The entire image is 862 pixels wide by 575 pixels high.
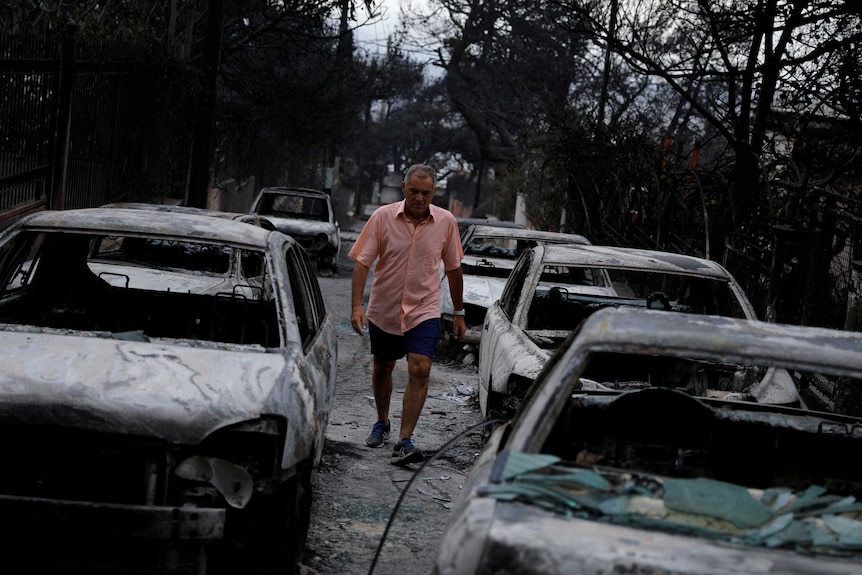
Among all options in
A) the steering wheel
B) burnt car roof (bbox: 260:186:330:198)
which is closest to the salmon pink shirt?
the steering wheel

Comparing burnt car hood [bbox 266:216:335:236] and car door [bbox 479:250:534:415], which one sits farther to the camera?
burnt car hood [bbox 266:216:335:236]

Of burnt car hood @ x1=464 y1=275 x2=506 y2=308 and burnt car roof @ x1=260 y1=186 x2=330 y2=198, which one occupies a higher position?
burnt car roof @ x1=260 y1=186 x2=330 y2=198

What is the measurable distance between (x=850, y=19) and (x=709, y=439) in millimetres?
7365

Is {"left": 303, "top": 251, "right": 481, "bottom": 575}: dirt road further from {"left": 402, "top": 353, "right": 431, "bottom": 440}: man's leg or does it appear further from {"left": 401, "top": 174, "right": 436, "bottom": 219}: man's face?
{"left": 401, "top": 174, "right": 436, "bottom": 219}: man's face

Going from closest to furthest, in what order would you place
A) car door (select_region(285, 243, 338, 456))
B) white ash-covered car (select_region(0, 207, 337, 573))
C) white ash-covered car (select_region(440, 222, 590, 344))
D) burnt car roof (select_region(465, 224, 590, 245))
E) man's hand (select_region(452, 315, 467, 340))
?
white ash-covered car (select_region(0, 207, 337, 573)) → car door (select_region(285, 243, 338, 456)) → man's hand (select_region(452, 315, 467, 340)) → white ash-covered car (select_region(440, 222, 590, 344)) → burnt car roof (select_region(465, 224, 590, 245))

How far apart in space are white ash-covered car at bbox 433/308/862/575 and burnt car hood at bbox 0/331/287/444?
1.06 metres

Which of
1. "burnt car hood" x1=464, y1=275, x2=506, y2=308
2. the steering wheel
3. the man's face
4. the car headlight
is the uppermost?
the man's face

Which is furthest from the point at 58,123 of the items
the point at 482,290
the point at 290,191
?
the point at 290,191

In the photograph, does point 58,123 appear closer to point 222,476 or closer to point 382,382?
point 382,382

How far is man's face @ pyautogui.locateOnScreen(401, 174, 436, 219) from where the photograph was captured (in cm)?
649

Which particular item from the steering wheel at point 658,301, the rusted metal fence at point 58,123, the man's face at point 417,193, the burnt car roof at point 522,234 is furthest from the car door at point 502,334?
the rusted metal fence at point 58,123

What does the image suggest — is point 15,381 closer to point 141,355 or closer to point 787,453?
point 141,355

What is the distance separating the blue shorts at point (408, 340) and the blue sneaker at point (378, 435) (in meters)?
0.50

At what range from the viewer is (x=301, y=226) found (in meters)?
19.4
